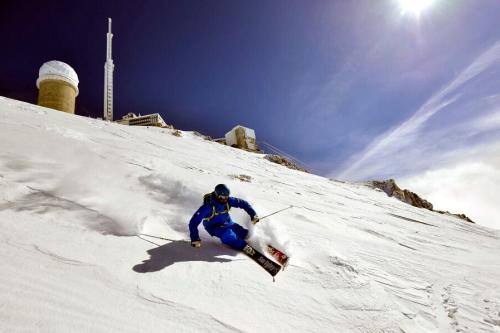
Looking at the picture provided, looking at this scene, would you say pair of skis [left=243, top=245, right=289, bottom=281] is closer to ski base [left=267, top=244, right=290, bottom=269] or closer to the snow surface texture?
ski base [left=267, top=244, right=290, bottom=269]

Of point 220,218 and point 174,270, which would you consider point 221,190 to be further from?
point 174,270

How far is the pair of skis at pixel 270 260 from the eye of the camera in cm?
391

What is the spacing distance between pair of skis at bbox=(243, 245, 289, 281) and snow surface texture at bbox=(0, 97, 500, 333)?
127 millimetres

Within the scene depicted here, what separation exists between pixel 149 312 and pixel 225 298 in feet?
2.75

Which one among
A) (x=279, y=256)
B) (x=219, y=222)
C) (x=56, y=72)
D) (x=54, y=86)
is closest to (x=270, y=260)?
(x=279, y=256)

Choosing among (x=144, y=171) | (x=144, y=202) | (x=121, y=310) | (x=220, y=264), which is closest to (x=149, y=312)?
(x=121, y=310)

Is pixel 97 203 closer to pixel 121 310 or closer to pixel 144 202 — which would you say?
pixel 144 202

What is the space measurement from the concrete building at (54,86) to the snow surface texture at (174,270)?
22360 millimetres

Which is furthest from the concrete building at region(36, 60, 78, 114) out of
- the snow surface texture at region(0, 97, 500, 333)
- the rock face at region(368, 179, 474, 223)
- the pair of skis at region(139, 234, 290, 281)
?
the rock face at region(368, 179, 474, 223)

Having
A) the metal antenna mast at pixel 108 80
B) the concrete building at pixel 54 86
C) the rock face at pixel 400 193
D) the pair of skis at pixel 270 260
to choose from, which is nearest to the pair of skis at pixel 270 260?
the pair of skis at pixel 270 260

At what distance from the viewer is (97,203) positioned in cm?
471

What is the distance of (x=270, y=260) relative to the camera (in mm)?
4070

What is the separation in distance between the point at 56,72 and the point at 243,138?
34.8m

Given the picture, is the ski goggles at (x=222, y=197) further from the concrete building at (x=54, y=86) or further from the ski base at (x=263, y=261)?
the concrete building at (x=54, y=86)
